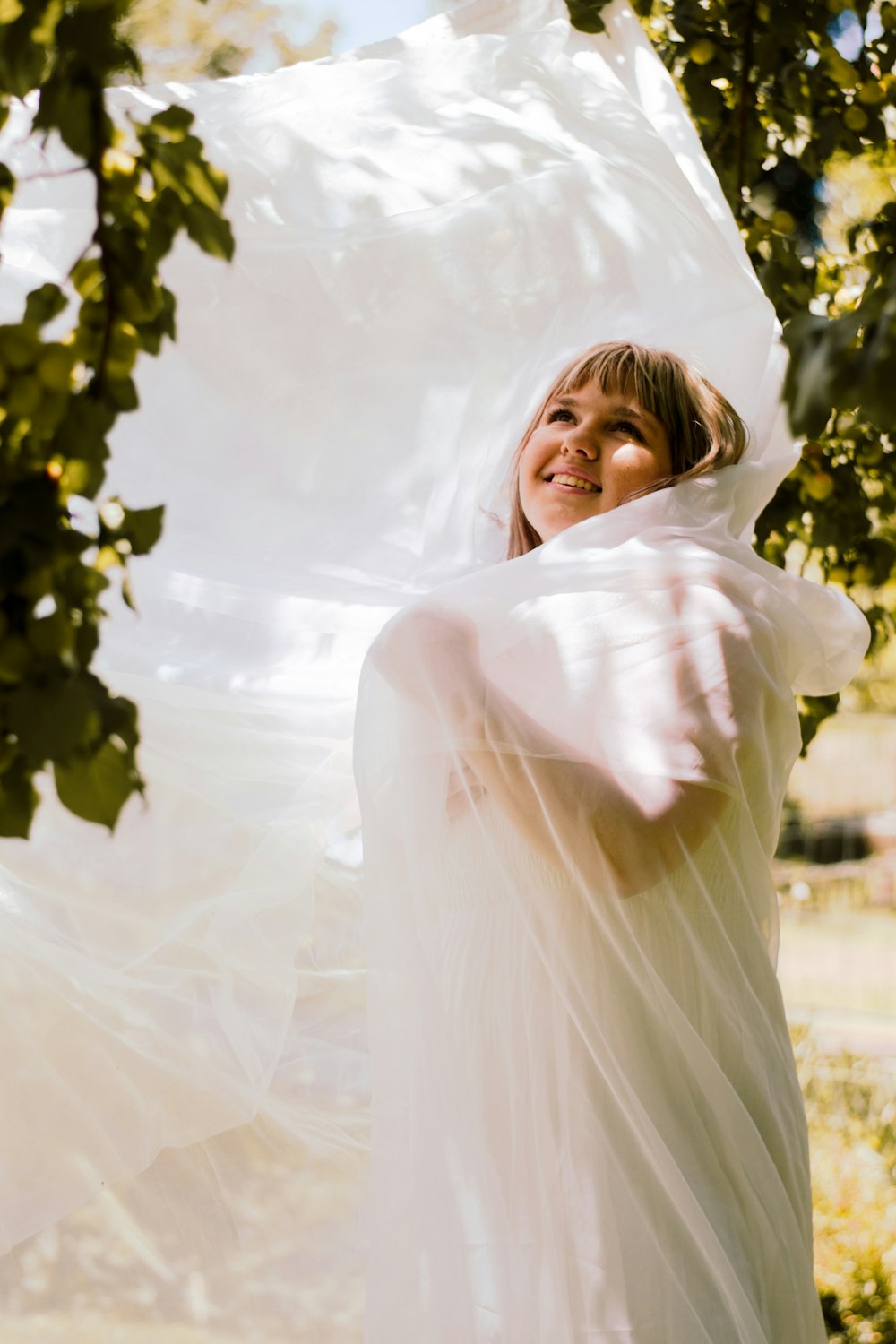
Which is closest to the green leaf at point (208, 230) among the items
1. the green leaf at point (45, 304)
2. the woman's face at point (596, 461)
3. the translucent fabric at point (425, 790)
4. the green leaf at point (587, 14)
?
the green leaf at point (45, 304)

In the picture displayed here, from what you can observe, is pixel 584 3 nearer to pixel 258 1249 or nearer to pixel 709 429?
pixel 709 429

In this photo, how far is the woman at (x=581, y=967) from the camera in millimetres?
1347

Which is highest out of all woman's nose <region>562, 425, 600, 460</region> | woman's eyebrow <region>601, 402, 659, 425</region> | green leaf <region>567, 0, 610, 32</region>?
green leaf <region>567, 0, 610, 32</region>

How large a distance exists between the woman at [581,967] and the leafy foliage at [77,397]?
0.58 m

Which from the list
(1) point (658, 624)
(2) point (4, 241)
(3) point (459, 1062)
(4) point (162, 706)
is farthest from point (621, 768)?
(2) point (4, 241)

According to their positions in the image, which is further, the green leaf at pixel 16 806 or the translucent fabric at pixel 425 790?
the translucent fabric at pixel 425 790

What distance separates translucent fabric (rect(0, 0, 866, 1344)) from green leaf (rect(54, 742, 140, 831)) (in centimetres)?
32

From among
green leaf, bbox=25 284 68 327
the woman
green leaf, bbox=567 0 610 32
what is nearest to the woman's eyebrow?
the woman

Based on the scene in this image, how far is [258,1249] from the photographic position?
1728mm

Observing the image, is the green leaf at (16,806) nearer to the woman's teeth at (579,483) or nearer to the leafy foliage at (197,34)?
the woman's teeth at (579,483)

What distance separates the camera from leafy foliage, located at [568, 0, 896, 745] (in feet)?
6.57

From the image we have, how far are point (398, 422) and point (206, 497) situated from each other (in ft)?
1.05

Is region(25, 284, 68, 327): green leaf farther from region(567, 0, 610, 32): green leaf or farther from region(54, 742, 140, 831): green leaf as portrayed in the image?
region(567, 0, 610, 32): green leaf

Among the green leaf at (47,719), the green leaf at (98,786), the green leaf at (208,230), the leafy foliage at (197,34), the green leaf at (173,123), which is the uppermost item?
the green leaf at (173,123)
